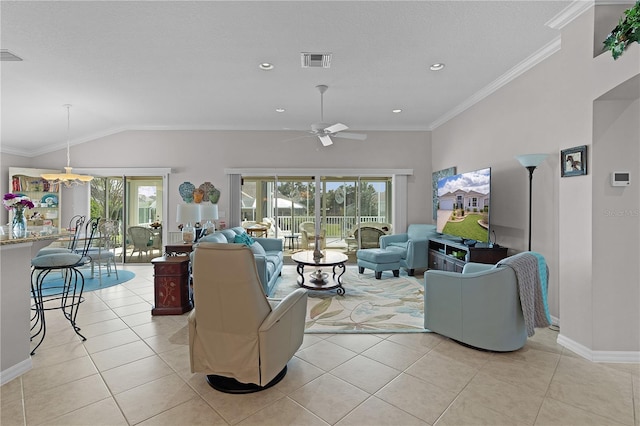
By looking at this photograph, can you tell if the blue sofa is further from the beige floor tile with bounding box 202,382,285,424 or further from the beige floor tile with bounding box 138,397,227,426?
the beige floor tile with bounding box 138,397,227,426

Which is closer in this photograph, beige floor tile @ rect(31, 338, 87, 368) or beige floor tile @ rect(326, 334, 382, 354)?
beige floor tile @ rect(31, 338, 87, 368)

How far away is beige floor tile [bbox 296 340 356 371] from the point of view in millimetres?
2562

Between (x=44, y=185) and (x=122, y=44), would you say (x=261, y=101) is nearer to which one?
(x=122, y=44)

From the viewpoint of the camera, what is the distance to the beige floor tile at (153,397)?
195 cm

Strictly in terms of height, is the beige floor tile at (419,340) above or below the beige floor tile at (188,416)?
above

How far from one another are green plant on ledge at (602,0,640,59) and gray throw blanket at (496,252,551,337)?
173 cm

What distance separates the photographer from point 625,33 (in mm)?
2217

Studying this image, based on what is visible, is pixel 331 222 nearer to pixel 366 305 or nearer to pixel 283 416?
pixel 366 305

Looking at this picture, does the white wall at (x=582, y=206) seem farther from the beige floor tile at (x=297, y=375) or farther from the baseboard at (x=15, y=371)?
the baseboard at (x=15, y=371)

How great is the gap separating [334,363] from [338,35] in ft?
10.1

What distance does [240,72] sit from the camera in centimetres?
388

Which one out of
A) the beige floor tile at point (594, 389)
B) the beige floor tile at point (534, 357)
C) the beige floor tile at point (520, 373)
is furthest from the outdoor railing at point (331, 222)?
the beige floor tile at point (594, 389)

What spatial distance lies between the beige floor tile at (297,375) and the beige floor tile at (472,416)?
0.93 m

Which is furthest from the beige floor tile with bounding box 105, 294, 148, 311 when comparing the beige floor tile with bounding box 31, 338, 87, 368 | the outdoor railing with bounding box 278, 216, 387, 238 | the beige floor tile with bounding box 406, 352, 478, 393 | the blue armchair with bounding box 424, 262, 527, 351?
the blue armchair with bounding box 424, 262, 527, 351
